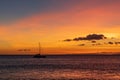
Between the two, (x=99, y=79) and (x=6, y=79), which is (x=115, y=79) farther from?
(x=6, y=79)

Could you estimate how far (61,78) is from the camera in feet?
217

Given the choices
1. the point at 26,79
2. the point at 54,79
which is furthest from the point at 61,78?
the point at 26,79

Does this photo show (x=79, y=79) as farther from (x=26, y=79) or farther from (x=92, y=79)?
(x=26, y=79)

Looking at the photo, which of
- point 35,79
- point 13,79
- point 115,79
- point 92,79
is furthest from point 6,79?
point 115,79

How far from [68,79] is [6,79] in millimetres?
11187

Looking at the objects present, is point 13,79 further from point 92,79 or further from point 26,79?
point 92,79

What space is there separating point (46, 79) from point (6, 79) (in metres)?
7.21

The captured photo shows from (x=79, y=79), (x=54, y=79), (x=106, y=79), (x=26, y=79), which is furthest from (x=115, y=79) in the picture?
(x=26, y=79)

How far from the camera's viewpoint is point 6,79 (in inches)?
2496

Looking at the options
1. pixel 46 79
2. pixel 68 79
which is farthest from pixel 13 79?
pixel 68 79

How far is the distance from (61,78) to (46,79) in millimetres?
3322

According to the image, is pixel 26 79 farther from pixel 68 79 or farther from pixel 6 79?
pixel 68 79

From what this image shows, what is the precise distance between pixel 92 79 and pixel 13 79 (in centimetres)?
1440

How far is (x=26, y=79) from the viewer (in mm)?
63938
